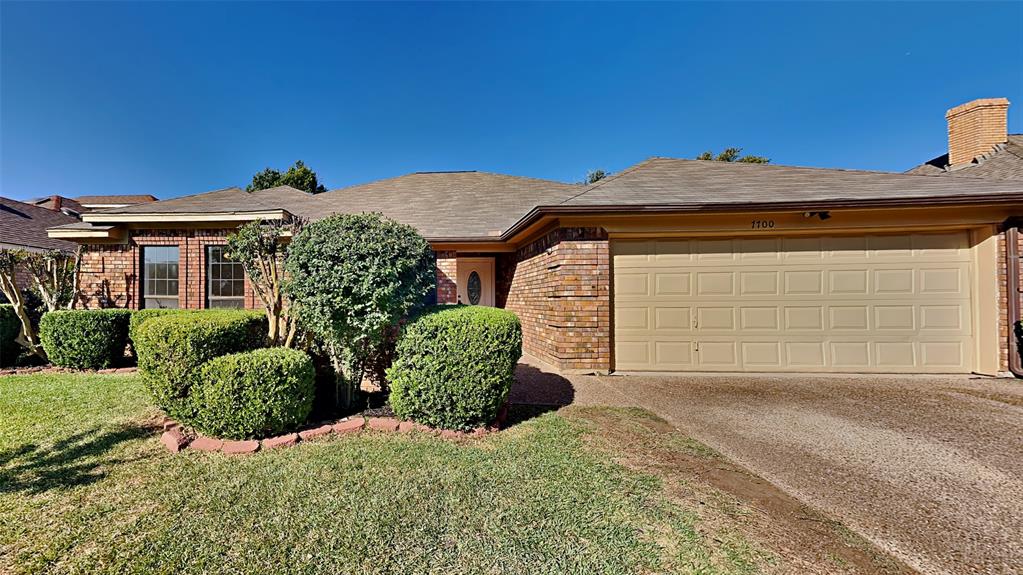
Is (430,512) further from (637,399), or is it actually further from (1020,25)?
(1020,25)

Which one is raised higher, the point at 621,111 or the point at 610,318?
the point at 621,111

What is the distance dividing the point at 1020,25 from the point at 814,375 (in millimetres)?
8831

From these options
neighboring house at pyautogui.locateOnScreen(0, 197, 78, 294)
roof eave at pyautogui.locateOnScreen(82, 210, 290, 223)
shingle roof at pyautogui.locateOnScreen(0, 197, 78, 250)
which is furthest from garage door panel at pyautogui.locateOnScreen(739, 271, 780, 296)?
shingle roof at pyautogui.locateOnScreen(0, 197, 78, 250)

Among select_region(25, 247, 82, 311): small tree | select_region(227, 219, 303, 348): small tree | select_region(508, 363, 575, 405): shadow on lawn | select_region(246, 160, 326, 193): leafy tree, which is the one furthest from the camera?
select_region(246, 160, 326, 193): leafy tree

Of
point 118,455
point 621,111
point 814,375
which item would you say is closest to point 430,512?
point 118,455

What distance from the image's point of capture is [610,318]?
6227mm

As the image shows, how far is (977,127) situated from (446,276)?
15.2 m

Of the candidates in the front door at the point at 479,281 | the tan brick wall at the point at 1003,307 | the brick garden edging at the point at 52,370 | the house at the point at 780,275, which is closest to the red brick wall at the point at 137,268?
the brick garden edging at the point at 52,370

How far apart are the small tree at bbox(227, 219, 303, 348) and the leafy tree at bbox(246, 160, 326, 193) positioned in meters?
25.4

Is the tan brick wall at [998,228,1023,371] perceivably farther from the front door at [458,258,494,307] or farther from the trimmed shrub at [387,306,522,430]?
the front door at [458,258,494,307]

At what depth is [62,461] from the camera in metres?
2.88

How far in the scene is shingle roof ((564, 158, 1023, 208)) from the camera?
5.67 meters

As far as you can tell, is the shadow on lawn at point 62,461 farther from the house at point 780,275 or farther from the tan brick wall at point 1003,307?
the tan brick wall at point 1003,307

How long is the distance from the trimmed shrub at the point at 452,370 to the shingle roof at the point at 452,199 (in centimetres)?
483
